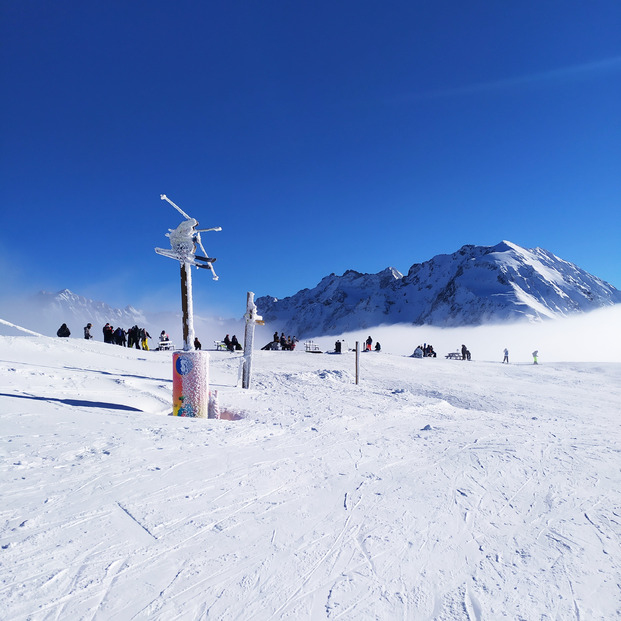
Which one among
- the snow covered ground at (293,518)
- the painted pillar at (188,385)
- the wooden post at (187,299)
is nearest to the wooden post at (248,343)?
the wooden post at (187,299)

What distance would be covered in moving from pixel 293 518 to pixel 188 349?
5.05 meters

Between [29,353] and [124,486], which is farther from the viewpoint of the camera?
[29,353]

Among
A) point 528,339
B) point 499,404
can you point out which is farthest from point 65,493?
point 528,339

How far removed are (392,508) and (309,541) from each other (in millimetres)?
1029

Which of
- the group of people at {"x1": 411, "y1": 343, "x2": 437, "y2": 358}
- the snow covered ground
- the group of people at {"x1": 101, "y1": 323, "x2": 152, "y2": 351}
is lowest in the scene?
the snow covered ground

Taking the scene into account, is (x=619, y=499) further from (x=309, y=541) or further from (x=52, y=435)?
(x=52, y=435)

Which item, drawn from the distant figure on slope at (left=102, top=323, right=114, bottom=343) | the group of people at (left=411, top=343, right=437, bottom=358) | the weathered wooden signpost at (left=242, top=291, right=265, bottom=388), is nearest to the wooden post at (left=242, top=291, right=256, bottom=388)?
the weathered wooden signpost at (left=242, top=291, right=265, bottom=388)

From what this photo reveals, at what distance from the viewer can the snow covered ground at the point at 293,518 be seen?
2.41 m

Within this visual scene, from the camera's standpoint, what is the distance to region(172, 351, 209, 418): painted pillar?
7.37 metres

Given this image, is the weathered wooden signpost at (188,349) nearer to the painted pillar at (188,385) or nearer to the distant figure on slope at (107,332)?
the painted pillar at (188,385)

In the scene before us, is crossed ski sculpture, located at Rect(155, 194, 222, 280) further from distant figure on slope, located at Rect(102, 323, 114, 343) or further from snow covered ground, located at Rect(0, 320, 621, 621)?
distant figure on slope, located at Rect(102, 323, 114, 343)

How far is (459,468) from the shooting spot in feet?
16.3

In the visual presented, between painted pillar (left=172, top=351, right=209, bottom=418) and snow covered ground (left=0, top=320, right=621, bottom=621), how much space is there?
2.87 ft

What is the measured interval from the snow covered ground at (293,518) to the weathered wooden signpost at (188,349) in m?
0.92
